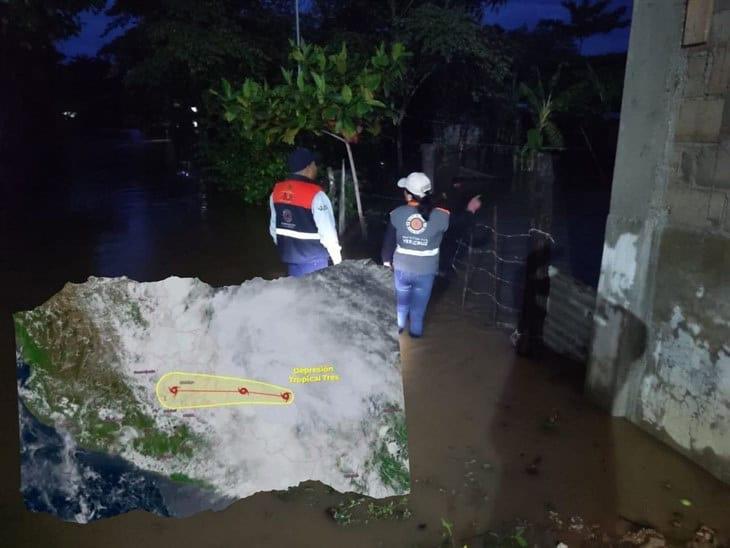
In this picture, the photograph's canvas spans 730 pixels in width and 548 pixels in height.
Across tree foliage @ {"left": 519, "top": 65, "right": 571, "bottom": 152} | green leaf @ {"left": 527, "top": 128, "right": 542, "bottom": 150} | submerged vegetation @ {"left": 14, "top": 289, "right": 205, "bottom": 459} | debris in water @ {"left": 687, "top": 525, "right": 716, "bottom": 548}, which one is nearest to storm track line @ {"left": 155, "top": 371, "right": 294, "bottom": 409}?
submerged vegetation @ {"left": 14, "top": 289, "right": 205, "bottom": 459}

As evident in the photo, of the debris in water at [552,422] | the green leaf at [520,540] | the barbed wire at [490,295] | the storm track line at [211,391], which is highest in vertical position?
the storm track line at [211,391]

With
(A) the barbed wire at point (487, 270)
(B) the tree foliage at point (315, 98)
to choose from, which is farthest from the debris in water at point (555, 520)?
(B) the tree foliage at point (315, 98)

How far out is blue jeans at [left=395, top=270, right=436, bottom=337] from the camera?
563 centimetres

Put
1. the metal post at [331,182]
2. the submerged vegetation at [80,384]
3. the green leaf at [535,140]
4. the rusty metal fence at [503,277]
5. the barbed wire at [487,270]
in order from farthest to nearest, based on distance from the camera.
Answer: the green leaf at [535,140], the metal post at [331,182], the barbed wire at [487,270], the rusty metal fence at [503,277], the submerged vegetation at [80,384]

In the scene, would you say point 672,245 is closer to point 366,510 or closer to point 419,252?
point 419,252

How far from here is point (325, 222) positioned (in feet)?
16.6

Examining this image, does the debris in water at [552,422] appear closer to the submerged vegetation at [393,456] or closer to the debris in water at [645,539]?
the debris in water at [645,539]

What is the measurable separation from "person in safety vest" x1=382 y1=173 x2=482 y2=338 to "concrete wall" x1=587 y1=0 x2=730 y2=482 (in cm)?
152

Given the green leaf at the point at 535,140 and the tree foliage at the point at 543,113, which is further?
the green leaf at the point at 535,140

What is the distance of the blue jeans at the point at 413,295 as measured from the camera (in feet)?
18.5

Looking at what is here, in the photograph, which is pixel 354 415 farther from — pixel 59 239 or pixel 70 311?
pixel 59 239

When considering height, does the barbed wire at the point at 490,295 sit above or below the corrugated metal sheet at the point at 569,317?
below
